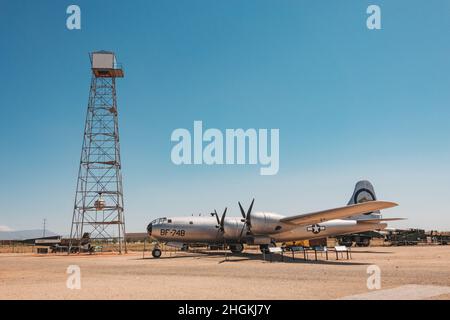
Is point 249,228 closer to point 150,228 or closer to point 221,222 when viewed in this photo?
point 221,222

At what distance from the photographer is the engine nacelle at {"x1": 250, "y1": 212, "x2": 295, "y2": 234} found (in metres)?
33.9

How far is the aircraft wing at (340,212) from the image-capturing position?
25189 mm

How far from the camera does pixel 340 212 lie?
1161 inches

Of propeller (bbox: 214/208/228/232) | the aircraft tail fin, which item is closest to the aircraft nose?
propeller (bbox: 214/208/228/232)

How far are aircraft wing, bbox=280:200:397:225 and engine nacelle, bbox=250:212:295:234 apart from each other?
0.71 meters

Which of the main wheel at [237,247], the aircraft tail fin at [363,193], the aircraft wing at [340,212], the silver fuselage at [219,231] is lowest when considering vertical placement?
the main wheel at [237,247]

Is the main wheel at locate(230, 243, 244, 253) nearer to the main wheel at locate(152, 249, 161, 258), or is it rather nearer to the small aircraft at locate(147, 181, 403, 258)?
the small aircraft at locate(147, 181, 403, 258)

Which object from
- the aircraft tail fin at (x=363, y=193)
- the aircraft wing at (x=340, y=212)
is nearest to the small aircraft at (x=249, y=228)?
the aircraft wing at (x=340, y=212)

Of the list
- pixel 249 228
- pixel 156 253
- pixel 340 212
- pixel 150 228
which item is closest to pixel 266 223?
pixel 249 228

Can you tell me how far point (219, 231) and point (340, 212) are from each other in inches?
500

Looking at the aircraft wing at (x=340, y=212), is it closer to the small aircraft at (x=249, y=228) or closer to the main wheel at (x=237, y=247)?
the small aircraft at (x=249, y=228)

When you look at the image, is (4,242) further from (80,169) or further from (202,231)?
(202,231)
